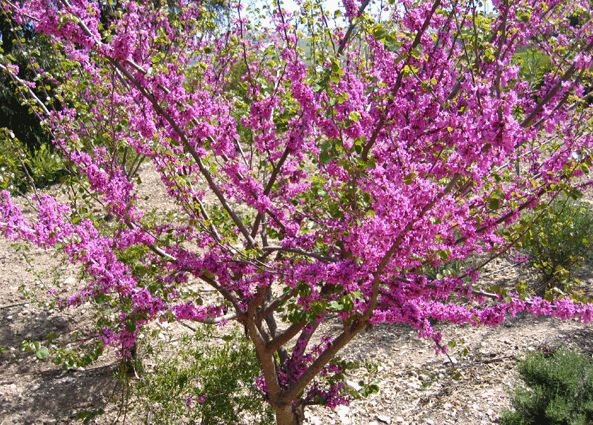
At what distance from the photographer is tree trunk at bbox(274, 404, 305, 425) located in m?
3.88

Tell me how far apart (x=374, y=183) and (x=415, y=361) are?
3.77 m

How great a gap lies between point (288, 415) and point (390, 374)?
1.97 m

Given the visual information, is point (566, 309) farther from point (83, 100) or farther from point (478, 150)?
point (83, 100)

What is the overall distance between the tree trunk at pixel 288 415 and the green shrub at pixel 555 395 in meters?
1.67

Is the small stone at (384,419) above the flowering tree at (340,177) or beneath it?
beneath

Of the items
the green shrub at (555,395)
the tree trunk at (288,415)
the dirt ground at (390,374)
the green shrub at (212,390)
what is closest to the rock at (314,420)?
the dirt ground at (390,374)

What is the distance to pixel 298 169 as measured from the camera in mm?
3662

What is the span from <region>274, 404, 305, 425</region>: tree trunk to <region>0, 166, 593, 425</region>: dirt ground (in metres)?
1.02

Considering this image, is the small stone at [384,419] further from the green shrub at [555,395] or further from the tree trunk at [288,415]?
the tree trunk at [288,415]

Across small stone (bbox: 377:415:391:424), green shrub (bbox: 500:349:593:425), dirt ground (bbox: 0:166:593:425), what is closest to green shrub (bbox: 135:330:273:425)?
dirt ground (bbox: 0:166:593:425)

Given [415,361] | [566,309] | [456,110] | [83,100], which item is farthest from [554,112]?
[83,100]

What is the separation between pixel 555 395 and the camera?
4273mm

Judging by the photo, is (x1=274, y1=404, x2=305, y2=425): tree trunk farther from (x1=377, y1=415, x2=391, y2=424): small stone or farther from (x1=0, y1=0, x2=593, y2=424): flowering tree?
(x1=377, y1=415, x2=391, y2=424): small stone

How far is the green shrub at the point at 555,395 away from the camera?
163 inches
